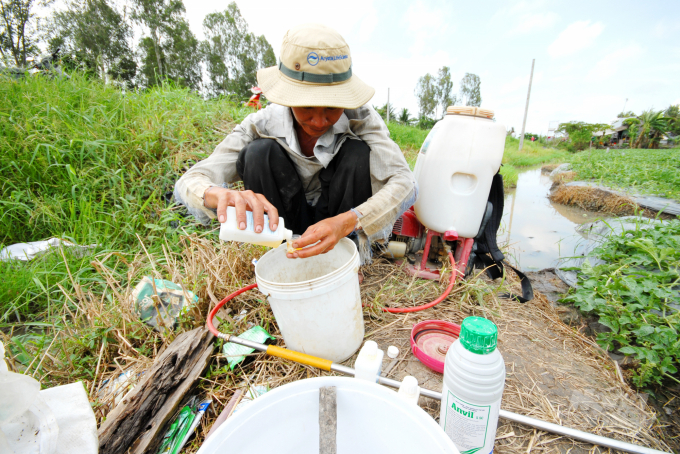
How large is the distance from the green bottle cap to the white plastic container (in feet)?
3.53

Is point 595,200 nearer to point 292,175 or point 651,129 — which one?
point 292,175

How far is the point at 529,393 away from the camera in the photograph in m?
1.11

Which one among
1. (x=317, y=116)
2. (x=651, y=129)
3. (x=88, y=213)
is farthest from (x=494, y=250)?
(x=651, y=129)

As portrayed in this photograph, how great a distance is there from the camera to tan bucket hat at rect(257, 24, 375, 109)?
1.10 meters

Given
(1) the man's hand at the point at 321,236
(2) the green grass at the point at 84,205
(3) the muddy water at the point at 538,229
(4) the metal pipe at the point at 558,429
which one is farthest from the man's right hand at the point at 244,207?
(3) the muddy water at the point at 538,229

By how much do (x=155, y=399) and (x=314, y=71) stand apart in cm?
124

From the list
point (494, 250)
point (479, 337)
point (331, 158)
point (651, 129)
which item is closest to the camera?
point (479, 337)

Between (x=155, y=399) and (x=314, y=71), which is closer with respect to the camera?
(x=155, y=399)

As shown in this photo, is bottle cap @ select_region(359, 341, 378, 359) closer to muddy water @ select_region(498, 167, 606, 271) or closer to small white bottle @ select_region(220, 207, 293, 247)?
small white bottle @ select_region(220, 207, 293, 247)

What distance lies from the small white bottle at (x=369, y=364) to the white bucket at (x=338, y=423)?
0.17 metres

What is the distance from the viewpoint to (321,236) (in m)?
1.06

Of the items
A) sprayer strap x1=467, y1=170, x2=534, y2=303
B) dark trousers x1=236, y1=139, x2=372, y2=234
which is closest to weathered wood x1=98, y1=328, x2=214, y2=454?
dark trousers x1=236, y1=139, x2=372, y2=234

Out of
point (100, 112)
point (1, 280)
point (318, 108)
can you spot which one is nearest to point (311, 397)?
point (318, 108)

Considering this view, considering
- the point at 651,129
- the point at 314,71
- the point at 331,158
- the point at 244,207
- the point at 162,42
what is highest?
the point at 162,42
